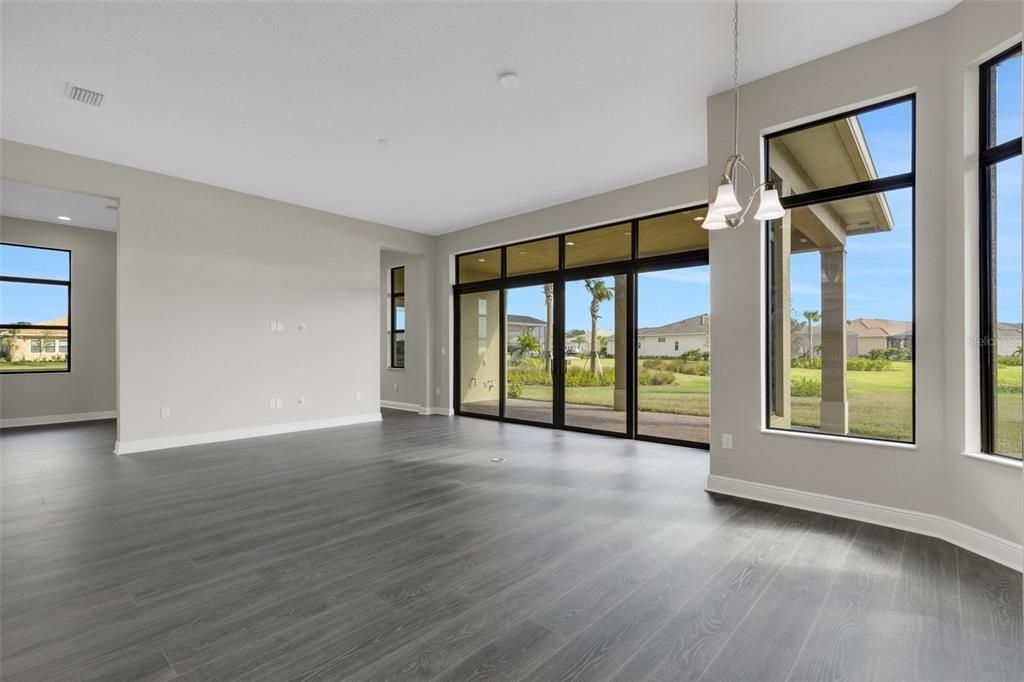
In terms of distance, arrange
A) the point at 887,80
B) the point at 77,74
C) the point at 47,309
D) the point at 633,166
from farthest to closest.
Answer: the point at 47,309 < the point at 633,166 < the point at 77,74 < the point at 887,80

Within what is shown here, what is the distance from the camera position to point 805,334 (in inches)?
143

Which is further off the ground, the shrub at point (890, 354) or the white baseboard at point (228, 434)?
the shrub at point (890, 354)

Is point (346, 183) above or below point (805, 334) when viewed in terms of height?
above

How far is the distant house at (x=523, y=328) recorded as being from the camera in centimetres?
714

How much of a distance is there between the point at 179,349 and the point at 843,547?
A: 6.67 meters

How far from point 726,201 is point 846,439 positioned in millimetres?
1965

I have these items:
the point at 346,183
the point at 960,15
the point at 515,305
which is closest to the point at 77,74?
the point at 346,183

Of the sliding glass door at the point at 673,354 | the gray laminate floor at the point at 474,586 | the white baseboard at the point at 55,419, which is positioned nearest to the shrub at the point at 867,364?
the gray laminate floor at the point at 474,586

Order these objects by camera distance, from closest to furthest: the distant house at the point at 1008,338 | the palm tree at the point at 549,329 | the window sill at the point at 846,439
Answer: the distant house at the point at 1008,338 < the window sill at the point at 846,439 < the palm tree at the point at 549,329

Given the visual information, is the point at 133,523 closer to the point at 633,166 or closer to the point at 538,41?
the point at 538,41

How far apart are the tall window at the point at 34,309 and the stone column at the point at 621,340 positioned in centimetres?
855

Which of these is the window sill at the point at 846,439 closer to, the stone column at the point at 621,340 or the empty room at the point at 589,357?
the empty room at the point at 589,357

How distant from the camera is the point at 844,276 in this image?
11.5 ft

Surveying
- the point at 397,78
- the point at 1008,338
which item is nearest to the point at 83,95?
the point at 397,78
